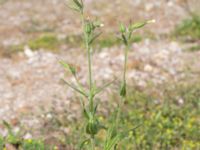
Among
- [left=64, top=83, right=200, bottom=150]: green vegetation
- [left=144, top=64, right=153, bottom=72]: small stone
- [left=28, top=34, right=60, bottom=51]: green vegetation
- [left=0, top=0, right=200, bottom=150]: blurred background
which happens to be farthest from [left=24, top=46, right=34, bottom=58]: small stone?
[left=64, top=83, right=200, bottom=150]: green vegetation

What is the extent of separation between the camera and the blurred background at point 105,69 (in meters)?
7.61

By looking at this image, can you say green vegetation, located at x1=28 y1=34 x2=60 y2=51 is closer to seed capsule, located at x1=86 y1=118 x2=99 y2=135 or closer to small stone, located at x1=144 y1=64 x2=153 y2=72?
small stone, located at x1=144 y1=64 x2=153 y2=72

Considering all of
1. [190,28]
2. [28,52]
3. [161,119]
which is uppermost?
[190,28]

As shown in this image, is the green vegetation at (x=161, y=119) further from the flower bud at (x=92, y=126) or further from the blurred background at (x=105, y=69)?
the flower bud at (x=92, y=126)

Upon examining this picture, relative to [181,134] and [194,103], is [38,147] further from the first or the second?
[194,103]

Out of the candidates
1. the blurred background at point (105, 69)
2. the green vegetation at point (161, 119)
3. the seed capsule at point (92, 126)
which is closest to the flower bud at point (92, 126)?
the seed capsule at point (92, 126)

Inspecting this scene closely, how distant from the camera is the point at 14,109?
26.8 feet

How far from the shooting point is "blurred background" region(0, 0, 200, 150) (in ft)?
25.0

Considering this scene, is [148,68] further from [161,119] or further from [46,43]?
[46,43]

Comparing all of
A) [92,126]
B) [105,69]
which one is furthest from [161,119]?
[92,126]

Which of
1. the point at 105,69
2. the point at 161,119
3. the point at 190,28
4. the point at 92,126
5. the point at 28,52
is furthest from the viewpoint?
the point at 190,28

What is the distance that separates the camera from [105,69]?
938cm

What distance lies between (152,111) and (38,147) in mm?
2313

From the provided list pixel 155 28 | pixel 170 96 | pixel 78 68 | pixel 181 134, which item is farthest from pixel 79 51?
pixel 181 134
